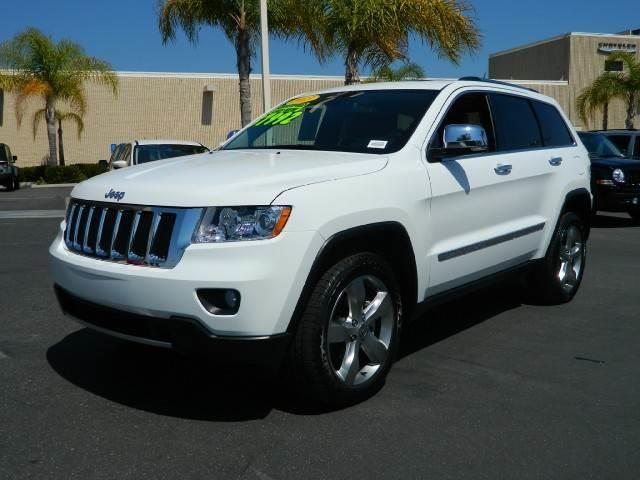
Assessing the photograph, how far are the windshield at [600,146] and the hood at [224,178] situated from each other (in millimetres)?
10129

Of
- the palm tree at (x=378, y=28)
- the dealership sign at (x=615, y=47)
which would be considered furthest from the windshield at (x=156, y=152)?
the dealership sign at (x=615, y=47)

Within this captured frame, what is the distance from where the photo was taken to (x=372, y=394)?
4.10 metres

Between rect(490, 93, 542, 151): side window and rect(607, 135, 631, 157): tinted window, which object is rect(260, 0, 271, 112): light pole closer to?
rect(607, 135, 631, 157): tinted window

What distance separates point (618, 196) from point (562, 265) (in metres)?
6.60

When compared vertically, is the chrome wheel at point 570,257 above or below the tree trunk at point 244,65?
below

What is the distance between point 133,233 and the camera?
365cm

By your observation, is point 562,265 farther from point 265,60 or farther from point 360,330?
point 265,60

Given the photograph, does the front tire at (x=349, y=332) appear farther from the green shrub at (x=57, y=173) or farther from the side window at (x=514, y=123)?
the green shrub at (x=57, y=173)

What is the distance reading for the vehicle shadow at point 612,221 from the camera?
13.1m

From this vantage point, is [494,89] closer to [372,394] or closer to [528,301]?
[528,301]

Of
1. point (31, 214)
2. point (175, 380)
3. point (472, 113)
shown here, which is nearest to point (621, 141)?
point (472, 113)

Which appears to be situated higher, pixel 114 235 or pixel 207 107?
pixel 207 107

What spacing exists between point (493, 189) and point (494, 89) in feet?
2.84

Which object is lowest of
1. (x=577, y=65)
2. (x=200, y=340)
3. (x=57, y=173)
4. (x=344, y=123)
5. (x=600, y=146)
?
(x=57, y=173)
